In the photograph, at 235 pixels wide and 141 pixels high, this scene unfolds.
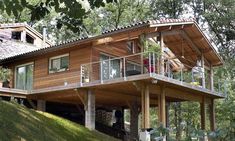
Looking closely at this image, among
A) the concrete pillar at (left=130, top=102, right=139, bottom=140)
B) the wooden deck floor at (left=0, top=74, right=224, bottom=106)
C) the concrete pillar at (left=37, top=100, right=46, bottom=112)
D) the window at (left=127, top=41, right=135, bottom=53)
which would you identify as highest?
the window at (left=127, top=41, right=135, bottom=53)

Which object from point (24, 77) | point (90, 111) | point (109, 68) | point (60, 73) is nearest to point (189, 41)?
point (109, 68)

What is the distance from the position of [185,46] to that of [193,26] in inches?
80.2

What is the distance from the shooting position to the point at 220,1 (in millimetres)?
27562

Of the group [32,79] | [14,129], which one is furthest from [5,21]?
[14,129]

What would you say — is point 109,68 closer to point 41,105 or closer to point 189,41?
point 189,41

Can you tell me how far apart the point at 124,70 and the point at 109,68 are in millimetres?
1606

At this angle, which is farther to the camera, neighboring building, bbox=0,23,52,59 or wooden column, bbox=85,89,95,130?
neighboring building, bbox=0,23,52,59

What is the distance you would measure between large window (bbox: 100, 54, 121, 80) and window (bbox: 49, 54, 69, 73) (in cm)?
184

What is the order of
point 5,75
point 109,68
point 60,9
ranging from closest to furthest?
point 60,9
point 109,68
point 5,75

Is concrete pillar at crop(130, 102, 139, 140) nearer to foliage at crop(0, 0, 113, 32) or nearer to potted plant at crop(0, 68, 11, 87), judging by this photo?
potted plant at crop(0, 68, 11, 87)

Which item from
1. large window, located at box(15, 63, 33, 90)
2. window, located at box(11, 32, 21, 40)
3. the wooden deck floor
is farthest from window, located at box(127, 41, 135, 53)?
window, located at box(11, 32, 21, 40)

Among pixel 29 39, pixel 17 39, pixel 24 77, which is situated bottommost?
pixel 24 77

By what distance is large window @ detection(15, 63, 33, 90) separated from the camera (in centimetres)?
2020

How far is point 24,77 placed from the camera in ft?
68.1
